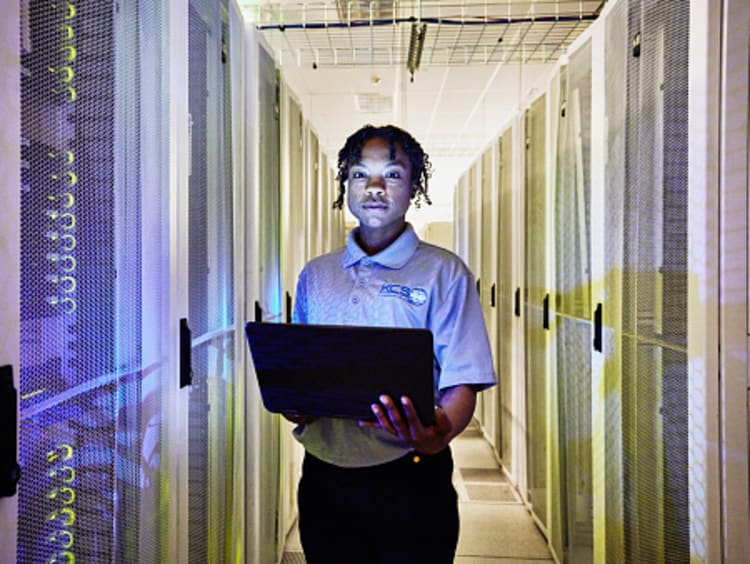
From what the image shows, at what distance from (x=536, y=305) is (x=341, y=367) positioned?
1825 mm

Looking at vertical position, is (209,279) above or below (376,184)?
below

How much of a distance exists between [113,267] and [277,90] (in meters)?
1.49

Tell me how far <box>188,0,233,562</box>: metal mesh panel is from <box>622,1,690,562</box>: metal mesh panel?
116 cm

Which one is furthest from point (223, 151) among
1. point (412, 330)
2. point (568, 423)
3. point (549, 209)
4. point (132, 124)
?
point (568, 423)

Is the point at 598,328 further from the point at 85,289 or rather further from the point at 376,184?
the point at 85,289

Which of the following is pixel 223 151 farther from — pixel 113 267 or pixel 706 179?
pixel 706 179

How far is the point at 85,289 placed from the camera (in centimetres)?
87

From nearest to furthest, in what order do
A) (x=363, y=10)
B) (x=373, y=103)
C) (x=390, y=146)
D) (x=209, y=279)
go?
(x=390, y=146), (x=209, y=279), (x=363, y=10), (x=373, y=103)

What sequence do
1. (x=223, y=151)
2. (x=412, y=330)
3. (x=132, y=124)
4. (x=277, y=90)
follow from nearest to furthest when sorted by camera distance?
(x=412, y=330) → (x=132, y=124) → (x=223, y=151) → (x=277, y=90)

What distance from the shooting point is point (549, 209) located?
2268mm

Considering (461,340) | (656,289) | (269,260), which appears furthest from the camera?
(269,260)

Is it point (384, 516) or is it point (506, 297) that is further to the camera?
point (506, 297)

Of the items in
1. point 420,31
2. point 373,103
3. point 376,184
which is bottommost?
point 376,184

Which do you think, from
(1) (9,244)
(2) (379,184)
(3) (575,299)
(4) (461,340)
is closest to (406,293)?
(4) (461,340)
